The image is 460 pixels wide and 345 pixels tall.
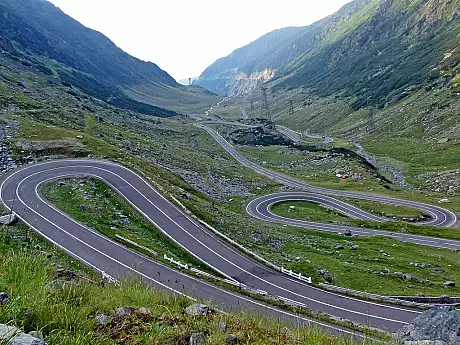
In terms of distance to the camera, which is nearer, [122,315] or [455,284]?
[122,315]

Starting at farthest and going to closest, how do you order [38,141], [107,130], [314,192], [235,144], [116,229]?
[235,144]
[107,130]
[314,192]
[38,141]
[116,229]

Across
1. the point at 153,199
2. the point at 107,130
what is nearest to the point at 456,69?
the point at 107,130

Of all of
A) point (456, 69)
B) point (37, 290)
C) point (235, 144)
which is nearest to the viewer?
point (37, 290)

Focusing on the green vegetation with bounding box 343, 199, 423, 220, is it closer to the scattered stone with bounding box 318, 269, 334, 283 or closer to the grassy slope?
the grassy slope

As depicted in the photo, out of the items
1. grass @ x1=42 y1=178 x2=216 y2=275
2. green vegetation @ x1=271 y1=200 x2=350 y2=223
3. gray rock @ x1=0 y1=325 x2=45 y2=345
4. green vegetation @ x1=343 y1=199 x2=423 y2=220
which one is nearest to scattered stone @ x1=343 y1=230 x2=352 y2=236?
green vegetation @ x1=271 y1=200 x2=350 y2=223

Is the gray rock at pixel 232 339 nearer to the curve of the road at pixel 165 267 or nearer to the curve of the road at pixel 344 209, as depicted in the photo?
the curve of the road at pixel 165 267

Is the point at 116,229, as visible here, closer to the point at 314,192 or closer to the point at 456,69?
the point at 314,192

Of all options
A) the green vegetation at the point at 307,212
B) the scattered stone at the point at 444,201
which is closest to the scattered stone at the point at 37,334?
the green vegetation at the point at 307,212
